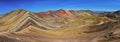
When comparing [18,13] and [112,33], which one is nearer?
[112,33]

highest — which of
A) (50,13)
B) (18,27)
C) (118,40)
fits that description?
(50,13)

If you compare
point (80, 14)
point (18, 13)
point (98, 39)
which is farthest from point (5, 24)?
point (80, 14)

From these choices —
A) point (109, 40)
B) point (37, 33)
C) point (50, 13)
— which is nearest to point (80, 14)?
point (50, 13)

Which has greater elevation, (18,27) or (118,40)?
(18,27)

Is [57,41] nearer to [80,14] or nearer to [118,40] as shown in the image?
[118,40]

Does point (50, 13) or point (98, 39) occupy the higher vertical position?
point (50, 13)

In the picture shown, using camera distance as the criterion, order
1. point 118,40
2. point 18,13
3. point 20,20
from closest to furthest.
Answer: point 118,40 → point 20,20 → point 18,13

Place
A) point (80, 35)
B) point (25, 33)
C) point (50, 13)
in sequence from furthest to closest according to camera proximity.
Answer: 1. point (50, 13)
2. point (80, 35)
3. point (25, 33)

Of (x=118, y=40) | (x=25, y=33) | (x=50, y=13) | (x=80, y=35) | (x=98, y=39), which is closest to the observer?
(x=118, y=40)

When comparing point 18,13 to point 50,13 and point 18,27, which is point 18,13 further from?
point 50,13
